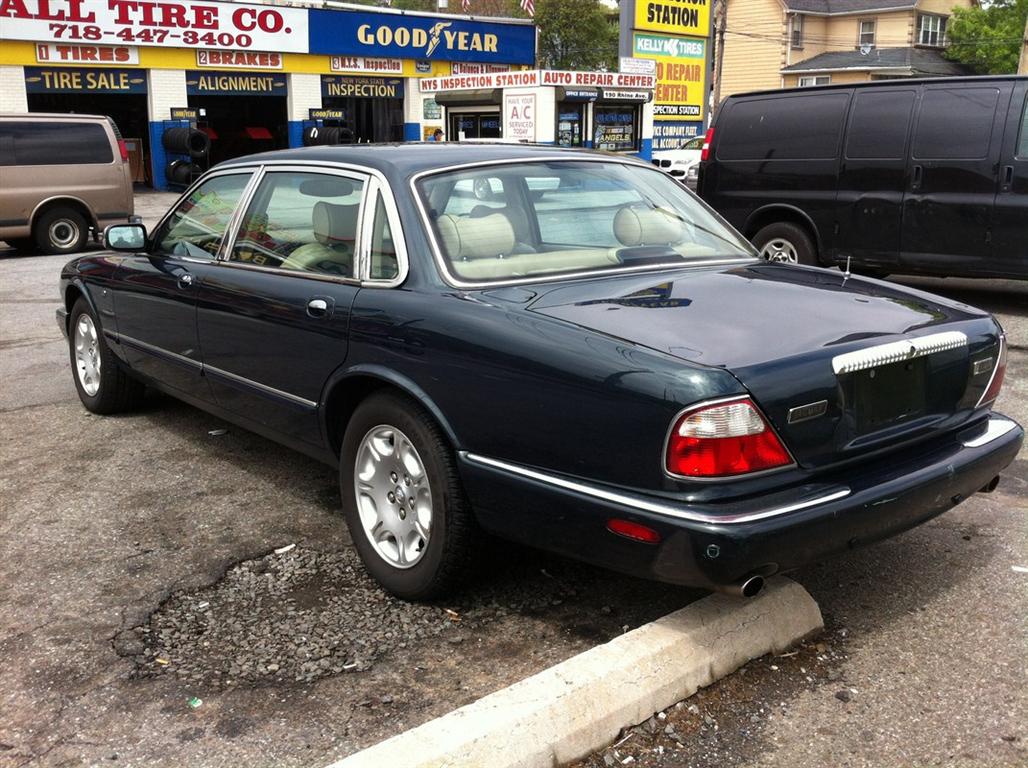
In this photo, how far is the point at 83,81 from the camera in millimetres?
26859

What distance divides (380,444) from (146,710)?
1153mm

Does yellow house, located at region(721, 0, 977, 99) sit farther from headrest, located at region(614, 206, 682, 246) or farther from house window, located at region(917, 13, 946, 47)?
headrest, located at region(614, 206, 682, 246)

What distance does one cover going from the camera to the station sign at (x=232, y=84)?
28641 millimetres

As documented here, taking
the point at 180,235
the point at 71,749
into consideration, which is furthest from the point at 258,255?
the point at 71,749

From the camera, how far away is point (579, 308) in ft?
10.9

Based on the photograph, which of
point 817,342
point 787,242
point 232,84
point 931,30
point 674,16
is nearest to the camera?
point 817,342

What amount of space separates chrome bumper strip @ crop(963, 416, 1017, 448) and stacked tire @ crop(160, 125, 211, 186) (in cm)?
2542

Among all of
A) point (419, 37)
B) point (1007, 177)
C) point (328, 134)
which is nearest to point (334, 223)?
point (1007, 177)

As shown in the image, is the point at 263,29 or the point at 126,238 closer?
the point at 126,238

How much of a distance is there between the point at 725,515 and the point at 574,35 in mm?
59166

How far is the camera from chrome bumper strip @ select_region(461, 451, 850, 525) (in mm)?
2812

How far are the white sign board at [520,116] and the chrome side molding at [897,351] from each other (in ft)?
60.5

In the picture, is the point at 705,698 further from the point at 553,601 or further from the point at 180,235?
the point at 180,235

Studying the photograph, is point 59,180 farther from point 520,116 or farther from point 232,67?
point 232,67
